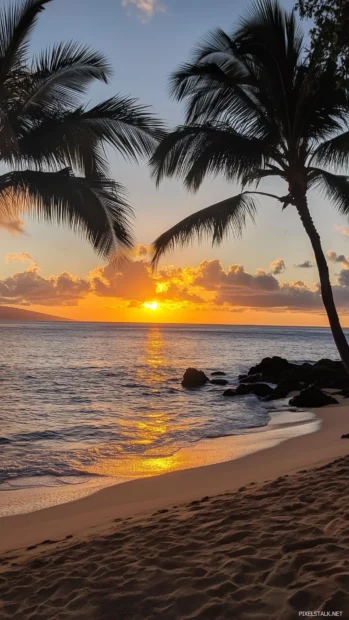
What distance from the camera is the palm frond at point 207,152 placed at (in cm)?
1067

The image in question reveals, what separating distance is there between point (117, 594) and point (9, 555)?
199 cm

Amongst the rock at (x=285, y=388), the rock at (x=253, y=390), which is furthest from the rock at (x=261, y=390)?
the rock at (x=285, y=388)

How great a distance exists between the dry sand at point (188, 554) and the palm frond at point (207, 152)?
6.79 m

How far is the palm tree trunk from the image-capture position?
32.5ft

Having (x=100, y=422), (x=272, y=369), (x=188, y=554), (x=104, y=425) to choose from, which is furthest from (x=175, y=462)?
(x=272, y=369)

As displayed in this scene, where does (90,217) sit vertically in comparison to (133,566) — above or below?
above

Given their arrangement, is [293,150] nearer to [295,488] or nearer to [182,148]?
[182,148]

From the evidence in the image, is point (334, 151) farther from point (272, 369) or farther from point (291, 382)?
point (272, 369)

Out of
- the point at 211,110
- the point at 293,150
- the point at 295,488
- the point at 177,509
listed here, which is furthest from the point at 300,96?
the point at 177,509

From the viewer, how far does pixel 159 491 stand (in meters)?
7.63

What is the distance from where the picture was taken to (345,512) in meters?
5.00

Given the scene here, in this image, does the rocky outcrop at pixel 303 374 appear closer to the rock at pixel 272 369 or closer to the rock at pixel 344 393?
the rock at pixel 272 369

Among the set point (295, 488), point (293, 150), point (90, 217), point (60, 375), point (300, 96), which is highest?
point (300, 96)

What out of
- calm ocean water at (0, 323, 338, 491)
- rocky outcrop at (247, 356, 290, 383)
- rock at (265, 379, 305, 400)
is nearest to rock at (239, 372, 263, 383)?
rocky outcrop at (247, 356, 290, 383)
